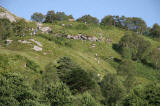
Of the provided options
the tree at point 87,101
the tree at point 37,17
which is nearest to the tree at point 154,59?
the tree at point 87,101

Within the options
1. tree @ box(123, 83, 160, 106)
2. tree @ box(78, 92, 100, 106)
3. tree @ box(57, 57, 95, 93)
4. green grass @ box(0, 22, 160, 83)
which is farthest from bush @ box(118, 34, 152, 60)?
tree @ box(78, 92, 100, 106)

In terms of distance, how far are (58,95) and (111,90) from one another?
34780mm

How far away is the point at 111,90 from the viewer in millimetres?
86188

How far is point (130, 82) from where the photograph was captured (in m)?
96.1

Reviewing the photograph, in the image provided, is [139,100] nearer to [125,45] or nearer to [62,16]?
[125,45]

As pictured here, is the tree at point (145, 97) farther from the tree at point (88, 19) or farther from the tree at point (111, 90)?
the tree at point (88, 19)

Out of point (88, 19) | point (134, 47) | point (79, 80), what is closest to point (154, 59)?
point (134, 47)

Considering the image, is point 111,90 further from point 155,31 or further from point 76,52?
point 155,31

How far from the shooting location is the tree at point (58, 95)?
5519cm

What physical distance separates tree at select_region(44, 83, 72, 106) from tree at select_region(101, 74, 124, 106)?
2998cm

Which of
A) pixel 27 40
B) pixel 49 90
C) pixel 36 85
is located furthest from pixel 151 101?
pixel 27 40

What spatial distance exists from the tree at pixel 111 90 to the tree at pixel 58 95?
1180 inches

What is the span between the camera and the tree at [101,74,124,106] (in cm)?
8438

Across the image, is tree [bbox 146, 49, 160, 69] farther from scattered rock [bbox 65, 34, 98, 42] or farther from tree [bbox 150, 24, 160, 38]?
tree [bbox 150, 24, 160, 38]
